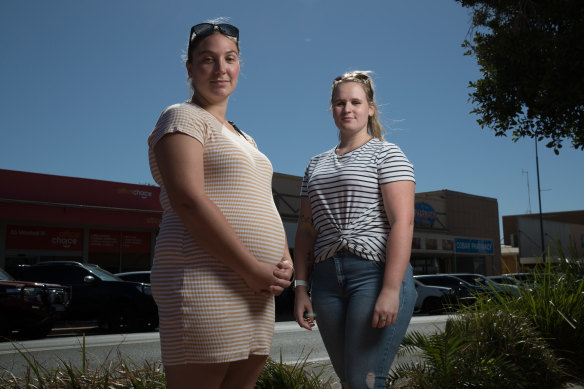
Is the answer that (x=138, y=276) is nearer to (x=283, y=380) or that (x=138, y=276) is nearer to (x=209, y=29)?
(x=283, y=380)

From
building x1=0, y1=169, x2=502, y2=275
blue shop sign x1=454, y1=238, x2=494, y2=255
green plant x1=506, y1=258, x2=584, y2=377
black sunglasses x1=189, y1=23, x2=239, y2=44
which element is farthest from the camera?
blue shop sign x1=454, y1=238, x2=494, y2=255

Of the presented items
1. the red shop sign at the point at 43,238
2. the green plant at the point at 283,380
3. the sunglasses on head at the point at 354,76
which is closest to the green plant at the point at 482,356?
the green plant at the point at 283,380

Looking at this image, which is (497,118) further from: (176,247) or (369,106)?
(176,247)

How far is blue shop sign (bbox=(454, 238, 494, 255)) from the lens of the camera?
39125mm

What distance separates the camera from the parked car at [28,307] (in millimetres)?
10558

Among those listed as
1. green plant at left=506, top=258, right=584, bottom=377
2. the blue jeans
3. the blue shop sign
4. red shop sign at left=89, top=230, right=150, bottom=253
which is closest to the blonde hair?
the blue jeans

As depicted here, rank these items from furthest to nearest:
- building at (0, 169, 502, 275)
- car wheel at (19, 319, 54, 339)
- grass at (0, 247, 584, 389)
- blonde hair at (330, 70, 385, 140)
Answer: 1. building at (0, 169, 502, 275)
2. car wheel at (19, 319, 54, 339)
3. grass at (0, 247, 584, 389)
4. blonde hair at (330, 70, 385, 140)

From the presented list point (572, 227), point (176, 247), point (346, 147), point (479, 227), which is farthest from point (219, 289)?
point (572, 227)

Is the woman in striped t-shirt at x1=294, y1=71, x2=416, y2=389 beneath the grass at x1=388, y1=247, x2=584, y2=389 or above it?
above

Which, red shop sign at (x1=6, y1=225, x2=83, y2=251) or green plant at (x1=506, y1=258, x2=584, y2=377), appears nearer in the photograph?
green plant at (x1=506, y1=258, x2=584, y2=377)

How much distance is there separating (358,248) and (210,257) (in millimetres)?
827

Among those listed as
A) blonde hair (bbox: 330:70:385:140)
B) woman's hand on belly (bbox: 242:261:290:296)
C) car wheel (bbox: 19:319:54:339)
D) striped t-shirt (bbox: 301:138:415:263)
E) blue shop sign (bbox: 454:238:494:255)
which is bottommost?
car wheel (bbox: 19:319:54:339)

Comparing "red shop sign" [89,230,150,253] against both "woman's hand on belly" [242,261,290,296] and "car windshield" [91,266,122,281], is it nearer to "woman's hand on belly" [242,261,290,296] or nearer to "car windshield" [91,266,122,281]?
"car windshield" [91,266,122,281]

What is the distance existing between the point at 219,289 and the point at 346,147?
3.93 feet
